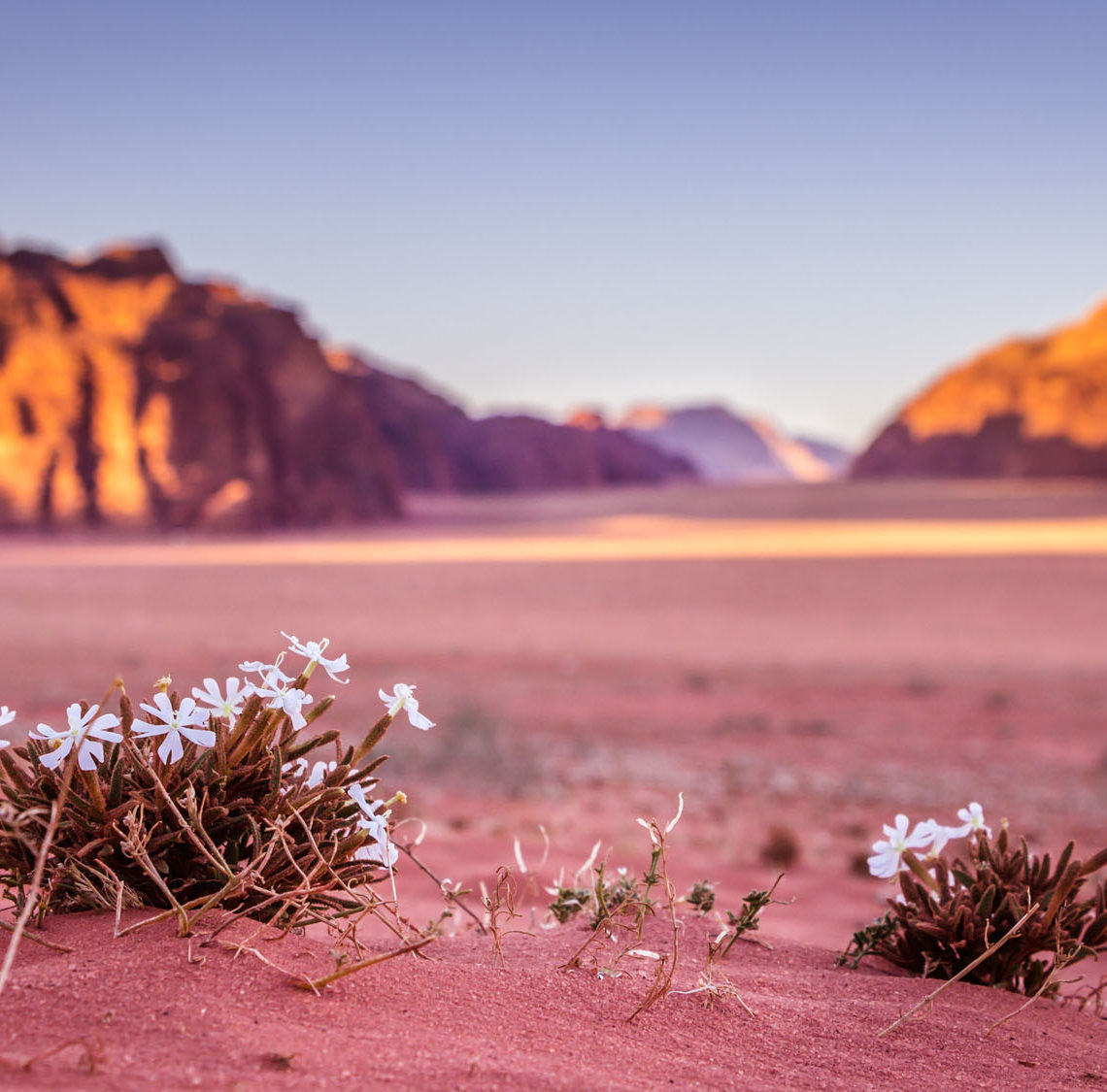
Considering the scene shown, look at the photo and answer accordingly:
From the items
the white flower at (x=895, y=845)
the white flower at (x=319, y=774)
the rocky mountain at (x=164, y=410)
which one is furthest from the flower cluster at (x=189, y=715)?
the rocky mountain at (x=164, y=410)

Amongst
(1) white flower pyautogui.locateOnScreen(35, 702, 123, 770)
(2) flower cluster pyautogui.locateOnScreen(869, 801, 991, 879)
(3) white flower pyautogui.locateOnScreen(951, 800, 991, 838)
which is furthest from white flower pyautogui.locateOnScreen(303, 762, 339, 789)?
(3) white flower pyautogui.locateOnScreen(951, 800, 991, 838)

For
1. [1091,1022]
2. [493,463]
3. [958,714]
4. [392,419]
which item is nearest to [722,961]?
[1091,1022]

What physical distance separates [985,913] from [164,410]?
54171 mm

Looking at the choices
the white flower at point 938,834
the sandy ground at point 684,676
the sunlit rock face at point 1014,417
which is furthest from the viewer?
the sunlit rock face at point 1014,417

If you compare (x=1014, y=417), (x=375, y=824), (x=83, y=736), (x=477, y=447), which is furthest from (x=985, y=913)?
(x=477, y=447)

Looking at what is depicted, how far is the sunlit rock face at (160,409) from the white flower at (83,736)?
165 feet

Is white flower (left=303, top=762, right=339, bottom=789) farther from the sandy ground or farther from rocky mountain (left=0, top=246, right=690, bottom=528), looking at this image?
rocky mountain (left=0, top=246, right=690, bottom=528)

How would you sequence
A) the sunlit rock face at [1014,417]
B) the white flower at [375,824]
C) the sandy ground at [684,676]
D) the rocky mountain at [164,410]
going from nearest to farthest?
the white flower at [375,824], the sandy ground at [684,676], the rocky mountain at [164,410], the sunlit rock face at [1014,417]

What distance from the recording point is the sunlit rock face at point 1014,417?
73750 mm

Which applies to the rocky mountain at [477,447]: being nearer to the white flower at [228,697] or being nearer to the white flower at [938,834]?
the white flower at [938,834]

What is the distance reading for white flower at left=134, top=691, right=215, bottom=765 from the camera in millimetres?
1738

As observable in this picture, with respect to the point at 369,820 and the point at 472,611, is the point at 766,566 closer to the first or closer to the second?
the point at 472,611

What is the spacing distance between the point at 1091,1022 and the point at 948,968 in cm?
29

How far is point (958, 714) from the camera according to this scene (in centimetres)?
1248
